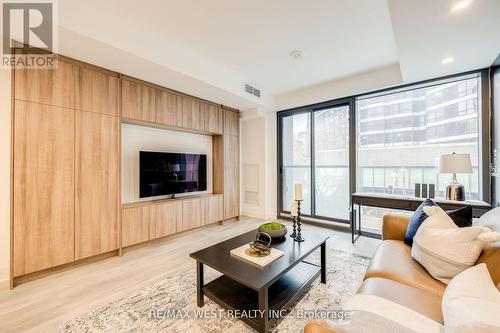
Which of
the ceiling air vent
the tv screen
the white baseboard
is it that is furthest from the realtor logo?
the ceiling air vent

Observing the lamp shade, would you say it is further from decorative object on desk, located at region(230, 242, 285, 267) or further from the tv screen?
the tv screen

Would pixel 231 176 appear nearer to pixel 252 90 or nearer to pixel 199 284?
pixel 252 90

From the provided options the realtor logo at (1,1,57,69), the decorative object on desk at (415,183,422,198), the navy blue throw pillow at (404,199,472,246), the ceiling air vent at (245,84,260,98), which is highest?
the ceiling air vent at (245,84,260,98)

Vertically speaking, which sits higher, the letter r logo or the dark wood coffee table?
the letter r logo

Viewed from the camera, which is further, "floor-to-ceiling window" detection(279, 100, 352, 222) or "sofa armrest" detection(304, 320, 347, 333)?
"floor-to-ceiling window" detection(279, 100, 352, 222)

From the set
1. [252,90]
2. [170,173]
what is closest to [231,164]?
[170,173]

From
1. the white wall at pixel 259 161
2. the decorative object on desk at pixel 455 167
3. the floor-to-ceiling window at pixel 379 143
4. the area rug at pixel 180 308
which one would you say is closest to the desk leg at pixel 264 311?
the area rug at pixel 180 308

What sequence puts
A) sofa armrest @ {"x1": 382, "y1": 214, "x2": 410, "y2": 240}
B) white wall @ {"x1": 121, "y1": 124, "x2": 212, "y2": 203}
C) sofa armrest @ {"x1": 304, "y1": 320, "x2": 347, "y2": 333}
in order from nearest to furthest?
sofa armrest @ {"x1": 304, "y1": 320, "x2": 347, "y2": 333}, sofa armrest @ {"x1": 382, "y1": 214, "x2": 410, "y2": 240}, white wall @ {"x1": 121, "y1": 124, "x2": 212, "y2": 203}

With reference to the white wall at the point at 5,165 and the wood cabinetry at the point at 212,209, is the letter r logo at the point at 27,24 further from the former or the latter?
the wood cabinetry at the point at 212,209

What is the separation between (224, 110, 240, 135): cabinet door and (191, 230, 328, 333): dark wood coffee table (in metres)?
2.81

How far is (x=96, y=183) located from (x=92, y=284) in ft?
3.77

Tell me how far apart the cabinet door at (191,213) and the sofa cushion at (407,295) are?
290cm

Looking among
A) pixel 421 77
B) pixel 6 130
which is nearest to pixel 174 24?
pixel 6 130

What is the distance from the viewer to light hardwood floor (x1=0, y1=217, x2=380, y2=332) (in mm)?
1722
